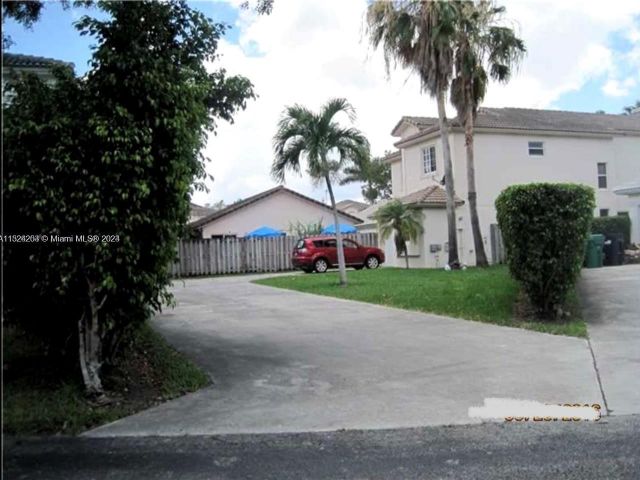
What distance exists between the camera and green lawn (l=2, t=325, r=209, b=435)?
5508 millimetres

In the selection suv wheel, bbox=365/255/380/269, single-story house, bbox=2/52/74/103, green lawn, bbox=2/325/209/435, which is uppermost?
single-story house, bbox=2/52/74/103

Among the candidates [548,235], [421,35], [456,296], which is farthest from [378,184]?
[548,235]

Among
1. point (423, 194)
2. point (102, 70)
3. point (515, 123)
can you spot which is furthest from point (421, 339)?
point (515, 123)

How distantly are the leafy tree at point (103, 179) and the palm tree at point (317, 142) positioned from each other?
1065 centimetres

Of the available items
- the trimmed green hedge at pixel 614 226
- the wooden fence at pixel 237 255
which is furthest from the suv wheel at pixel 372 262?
the trimmed green hedge at pixel 614 226

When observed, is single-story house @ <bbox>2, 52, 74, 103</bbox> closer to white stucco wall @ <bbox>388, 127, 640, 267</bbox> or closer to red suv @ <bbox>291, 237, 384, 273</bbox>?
red suv @ <bbox>291, 237, 384, 273</bbox>

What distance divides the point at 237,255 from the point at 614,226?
17.6 m

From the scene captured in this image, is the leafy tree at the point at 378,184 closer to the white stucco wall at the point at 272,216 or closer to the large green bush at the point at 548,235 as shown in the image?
the white stucco wall at the point at 272,216

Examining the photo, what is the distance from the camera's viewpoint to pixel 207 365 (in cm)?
790

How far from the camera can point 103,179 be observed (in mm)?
5613

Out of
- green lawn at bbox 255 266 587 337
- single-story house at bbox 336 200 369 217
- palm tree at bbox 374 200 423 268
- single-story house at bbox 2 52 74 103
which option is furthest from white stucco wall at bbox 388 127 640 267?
single-story house at bbox 336 200 369 217

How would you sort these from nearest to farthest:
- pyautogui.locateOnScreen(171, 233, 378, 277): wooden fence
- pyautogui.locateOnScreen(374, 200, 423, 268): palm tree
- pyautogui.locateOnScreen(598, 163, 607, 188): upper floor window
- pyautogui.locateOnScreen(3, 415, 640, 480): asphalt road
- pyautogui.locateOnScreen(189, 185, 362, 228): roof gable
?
1. pyautogui.locateOnScreen(3, 415, 640, 480): asphalt road
2. pyautogui.locateOnScreen(374, 200, 423, 268): palm tree
3. pyautogui.locateOnScreen(598, 163, 607, 188): upper floor window
4. pyautogui.locateOnScreen(171, 233, 378, 277): wooden fence
5. pyautogui.locateOnScreen(189, 185, 362, 228): roof gable

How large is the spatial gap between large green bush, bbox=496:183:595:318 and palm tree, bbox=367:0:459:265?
1116cm

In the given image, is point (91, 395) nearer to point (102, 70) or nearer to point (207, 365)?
point (207, 365)
